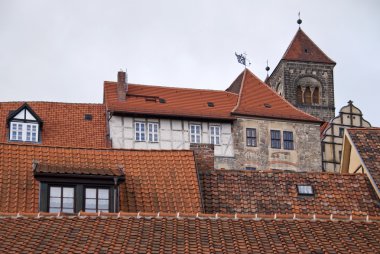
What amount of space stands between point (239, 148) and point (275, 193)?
24985mm

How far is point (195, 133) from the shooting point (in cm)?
5894

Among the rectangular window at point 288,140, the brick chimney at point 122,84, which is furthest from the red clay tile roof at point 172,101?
the rectangular window at point 288,140

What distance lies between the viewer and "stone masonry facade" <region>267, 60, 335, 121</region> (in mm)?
82562

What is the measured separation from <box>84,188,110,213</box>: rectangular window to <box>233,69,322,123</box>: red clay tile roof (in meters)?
29.6

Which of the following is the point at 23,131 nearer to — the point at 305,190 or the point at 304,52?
the point at 305,190

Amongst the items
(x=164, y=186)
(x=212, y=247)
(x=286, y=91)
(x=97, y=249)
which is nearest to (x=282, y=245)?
(x=212, y=247)

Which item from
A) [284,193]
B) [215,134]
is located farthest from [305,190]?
[215,134]

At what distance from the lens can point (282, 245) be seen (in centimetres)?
2388

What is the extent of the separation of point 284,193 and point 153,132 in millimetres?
24229

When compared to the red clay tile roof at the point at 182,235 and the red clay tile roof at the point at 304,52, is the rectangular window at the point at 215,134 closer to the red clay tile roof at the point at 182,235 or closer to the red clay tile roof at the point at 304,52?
the red clay tile roof at the point at 304,52

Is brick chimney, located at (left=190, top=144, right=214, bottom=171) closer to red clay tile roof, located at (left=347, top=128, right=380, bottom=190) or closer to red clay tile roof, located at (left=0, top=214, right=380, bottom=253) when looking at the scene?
red clay tile roof, located at (left=347, top=128, right=380, bottom=190)

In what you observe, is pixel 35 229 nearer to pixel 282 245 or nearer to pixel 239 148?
pixel 282 245

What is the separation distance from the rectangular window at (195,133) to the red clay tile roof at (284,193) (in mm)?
23012

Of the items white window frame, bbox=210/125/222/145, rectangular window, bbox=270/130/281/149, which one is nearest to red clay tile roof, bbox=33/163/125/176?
white window frame, bbox=210/125/222/145
